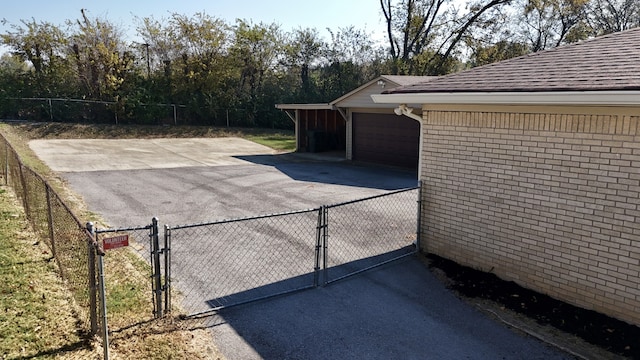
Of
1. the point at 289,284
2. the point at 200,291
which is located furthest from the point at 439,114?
the point at 200,291

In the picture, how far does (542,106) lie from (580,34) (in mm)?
37422

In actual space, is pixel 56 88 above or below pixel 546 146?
above

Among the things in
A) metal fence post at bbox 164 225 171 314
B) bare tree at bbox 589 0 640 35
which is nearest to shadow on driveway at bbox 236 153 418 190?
metal fence post at bbox 164 225 171 314

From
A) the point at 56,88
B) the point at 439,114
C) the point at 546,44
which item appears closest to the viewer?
the point at 439,114

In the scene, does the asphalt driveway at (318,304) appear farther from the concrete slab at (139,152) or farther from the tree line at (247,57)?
the tree line at (247,57)

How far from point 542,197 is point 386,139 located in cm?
1287

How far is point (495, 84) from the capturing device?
665cm

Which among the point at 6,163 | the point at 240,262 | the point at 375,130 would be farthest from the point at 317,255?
the point at 375,130

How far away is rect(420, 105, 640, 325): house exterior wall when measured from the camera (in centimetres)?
539

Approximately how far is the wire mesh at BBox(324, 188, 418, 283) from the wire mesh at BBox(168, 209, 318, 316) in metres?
0.39

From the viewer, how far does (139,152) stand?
2077cm

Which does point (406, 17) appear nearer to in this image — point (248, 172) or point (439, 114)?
point (248, 172)

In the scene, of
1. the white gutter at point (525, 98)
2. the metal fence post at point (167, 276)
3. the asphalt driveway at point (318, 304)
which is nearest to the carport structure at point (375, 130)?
the asphalt driveway at point (318, 304)

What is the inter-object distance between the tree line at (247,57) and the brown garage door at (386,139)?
12778 mm
